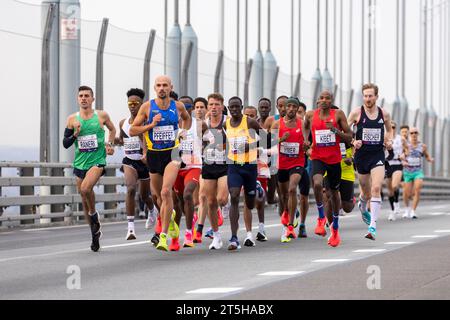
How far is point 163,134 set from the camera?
16.2 meters

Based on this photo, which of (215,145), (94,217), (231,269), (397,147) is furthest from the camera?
(397,147)

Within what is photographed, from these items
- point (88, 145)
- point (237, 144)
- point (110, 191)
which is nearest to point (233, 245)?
point (237, 144)

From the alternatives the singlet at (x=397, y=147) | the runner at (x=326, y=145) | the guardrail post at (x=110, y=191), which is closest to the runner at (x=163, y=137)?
the runner at (x=326, y=145)

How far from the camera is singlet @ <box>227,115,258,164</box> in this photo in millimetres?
16781

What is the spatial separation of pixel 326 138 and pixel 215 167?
→ 178cm

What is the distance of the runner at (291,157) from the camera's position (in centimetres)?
1884

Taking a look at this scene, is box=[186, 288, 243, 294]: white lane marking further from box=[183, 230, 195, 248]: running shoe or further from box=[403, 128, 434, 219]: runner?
box=[403, 128, 434, 219]: runner

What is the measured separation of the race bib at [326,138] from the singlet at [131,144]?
2.82 metres

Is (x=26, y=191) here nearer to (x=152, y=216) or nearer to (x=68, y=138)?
(x=152, y=216)

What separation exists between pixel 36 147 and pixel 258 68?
48.1ft

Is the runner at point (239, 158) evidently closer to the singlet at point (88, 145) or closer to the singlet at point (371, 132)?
the singlet at point (88, 145)

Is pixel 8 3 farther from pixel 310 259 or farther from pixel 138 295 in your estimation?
pixel 138 295

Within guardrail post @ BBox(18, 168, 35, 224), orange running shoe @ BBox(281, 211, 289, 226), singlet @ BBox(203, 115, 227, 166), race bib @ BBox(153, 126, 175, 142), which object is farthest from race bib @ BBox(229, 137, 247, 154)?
guardrail post @ BBox(18, 168, 35, 224)

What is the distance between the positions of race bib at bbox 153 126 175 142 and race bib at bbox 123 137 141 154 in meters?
3.40
